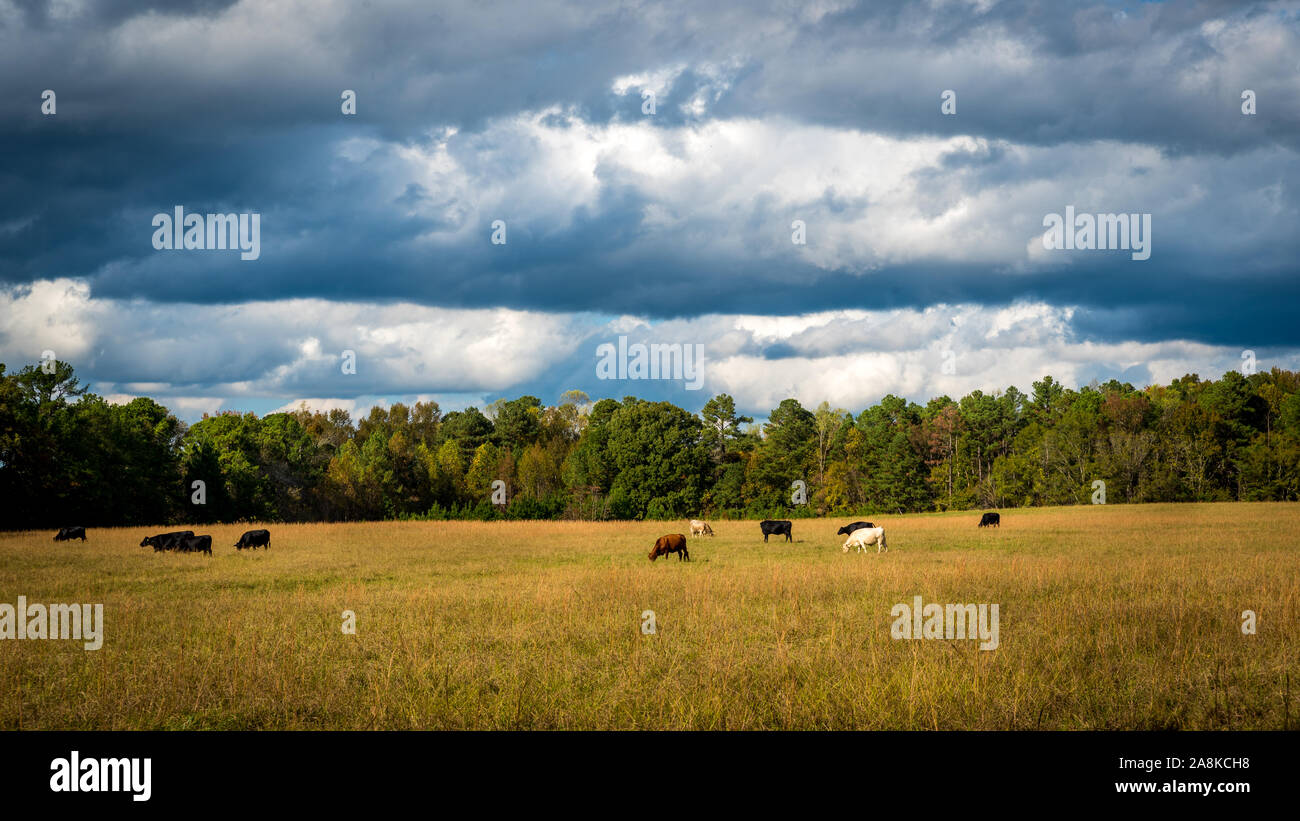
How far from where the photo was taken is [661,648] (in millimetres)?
12859

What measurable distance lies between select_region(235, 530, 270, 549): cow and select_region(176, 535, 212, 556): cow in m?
1.78

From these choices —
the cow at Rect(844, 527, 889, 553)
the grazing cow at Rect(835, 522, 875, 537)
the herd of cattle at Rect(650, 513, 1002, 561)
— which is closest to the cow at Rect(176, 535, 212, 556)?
the herd of cattle at Rect(650, 513, 1002, 561)

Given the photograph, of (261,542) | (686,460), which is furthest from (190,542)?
(686,460)

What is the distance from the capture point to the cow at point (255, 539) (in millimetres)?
35406

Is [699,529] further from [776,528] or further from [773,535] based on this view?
[776,528]

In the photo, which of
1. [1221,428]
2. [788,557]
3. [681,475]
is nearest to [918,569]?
[788,557]

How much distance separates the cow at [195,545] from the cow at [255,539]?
1.78 meters

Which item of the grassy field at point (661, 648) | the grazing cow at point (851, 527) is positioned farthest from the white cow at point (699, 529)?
the grassy field at point (661, 648)

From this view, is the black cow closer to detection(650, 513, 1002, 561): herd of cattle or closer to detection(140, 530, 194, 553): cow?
detection(650, 513, 1002, 561): herd of cattle

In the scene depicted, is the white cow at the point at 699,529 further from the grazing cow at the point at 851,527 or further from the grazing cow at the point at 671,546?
the grazing cow at the point at 671,546

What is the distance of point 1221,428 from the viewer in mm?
91688

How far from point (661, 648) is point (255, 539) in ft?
95.8

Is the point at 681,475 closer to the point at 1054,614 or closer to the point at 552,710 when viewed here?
the point at 1054,614
